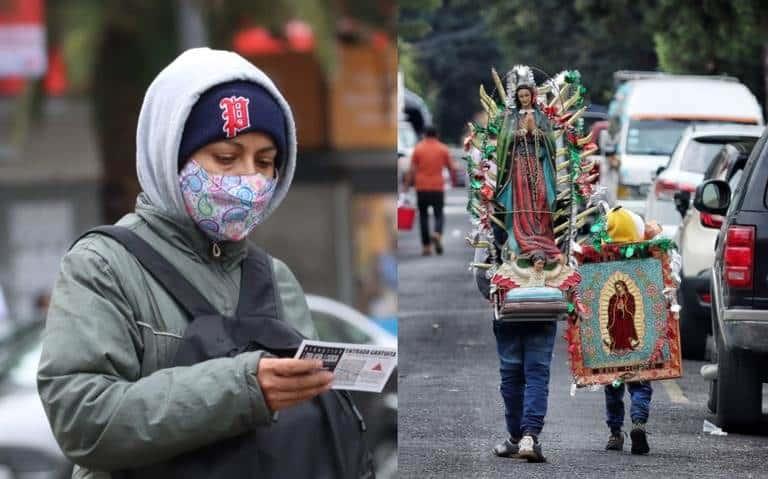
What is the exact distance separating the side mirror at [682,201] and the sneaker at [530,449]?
0.74m

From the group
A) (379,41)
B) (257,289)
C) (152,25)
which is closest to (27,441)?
(257,289)

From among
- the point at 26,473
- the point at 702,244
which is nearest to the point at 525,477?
the point at 702,244

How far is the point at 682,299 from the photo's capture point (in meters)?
3.95

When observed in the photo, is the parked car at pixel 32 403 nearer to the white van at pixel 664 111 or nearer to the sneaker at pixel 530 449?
the white van at pixel 664 111

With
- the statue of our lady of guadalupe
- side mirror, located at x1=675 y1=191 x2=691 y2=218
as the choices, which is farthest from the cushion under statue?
side mirror, located at x1=675 y1=191 x2=691 y2=218

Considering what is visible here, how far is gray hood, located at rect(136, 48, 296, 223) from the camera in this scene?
8.42 feet

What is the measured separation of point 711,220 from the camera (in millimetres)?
4113

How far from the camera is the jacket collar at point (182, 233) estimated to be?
2.61 metres

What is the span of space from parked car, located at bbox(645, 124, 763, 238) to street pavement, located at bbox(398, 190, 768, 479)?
0.47m

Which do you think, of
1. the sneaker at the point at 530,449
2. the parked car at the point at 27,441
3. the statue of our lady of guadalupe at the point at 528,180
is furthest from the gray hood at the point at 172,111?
the parked car at the point at 27,441

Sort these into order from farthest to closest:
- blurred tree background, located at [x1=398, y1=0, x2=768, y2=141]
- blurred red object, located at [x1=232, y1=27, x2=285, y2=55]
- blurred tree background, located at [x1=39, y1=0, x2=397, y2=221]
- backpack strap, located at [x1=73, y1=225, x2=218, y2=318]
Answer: blurred red object, located at [x1=232, y1=27, x2=285, y2=55], blurred tree background, located at [x1=39, y1=0, x2=397, y2=221], blurred tree background, located at [x1=398, y1=0, x2=768, y2=141], backpack strap, located at [x1=73, y1=225, x2=218, y2=318]

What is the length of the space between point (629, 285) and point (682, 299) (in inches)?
12.3

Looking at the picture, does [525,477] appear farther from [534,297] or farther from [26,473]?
[26,473]

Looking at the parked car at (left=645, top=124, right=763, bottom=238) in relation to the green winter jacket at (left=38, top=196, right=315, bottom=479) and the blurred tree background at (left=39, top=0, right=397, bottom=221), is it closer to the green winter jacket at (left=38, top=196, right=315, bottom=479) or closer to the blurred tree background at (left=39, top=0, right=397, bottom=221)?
the green winter jacket at (left=38, top=196, right=315, bottom=479)
